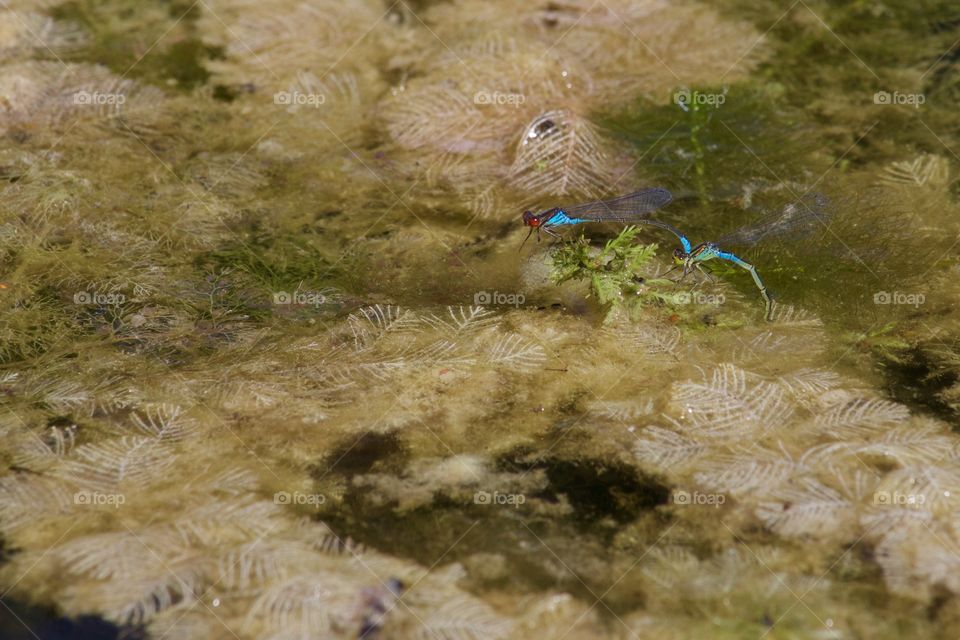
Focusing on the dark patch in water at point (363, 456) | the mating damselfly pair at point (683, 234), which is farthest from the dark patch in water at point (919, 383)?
the dark patch in water at point (363, 456)

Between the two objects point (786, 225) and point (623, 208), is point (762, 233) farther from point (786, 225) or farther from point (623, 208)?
point (623, 208)

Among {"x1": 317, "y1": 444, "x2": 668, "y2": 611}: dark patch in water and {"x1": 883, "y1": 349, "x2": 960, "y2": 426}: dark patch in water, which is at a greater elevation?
{"x1": 883, "y1": 349, "x2": 960, "y2": 426}: dark patch in water

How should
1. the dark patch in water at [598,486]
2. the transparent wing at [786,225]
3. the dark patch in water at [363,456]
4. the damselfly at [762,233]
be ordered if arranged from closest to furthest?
the dark patch in water at [598,486] < the dark patch in water at [363,456] < the damselfly at [762,233] < the transparent wing at [786,225]

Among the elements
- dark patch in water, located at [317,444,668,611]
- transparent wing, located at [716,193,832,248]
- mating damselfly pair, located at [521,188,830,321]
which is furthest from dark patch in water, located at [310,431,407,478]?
transparent wing, located at [716,193,832,248]

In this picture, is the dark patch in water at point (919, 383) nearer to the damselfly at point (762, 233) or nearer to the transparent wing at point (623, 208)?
the damselfly at point (762, 233)

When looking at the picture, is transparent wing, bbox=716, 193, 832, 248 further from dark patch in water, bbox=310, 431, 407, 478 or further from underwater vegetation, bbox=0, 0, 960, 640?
dark patch in water, bbox=310, 431, 407, 478

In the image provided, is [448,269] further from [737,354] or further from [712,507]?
[712,507]
